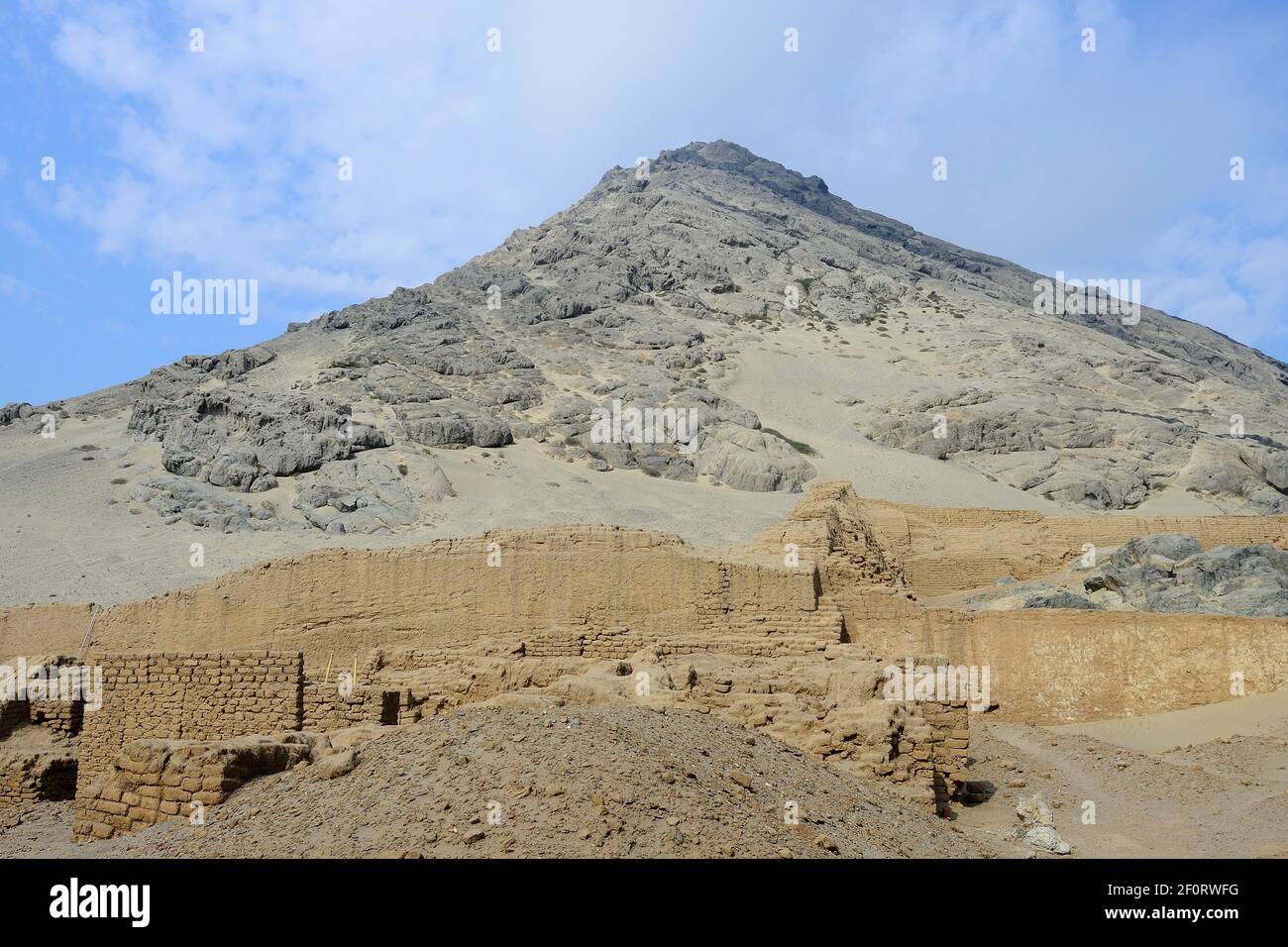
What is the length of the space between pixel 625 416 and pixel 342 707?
45.8 metres

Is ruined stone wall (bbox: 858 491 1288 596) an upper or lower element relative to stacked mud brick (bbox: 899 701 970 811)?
upper

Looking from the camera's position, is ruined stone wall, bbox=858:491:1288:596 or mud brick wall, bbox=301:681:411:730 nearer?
mud brick wall, bbox=301:681:411:730

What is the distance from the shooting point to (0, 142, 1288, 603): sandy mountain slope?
39.3 m

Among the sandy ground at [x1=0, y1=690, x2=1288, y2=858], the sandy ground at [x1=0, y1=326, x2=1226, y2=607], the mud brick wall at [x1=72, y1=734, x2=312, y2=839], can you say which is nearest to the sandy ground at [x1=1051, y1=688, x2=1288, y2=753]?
the sandy ground at [x1=0, y1=690, x2=1288, y2=858]

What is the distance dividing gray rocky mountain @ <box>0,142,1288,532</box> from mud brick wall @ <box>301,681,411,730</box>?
28.2 meters

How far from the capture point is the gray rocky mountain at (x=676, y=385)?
45.3m

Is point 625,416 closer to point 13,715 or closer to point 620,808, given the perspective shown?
point 13,715

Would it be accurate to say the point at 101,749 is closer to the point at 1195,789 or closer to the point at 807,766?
the point at 807,766

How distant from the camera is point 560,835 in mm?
5461

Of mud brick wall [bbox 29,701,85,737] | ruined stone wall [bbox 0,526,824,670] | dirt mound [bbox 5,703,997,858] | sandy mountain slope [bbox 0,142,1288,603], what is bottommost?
mud brick wall [bbox 29,701,85,737]

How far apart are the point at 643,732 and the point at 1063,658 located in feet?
33.7

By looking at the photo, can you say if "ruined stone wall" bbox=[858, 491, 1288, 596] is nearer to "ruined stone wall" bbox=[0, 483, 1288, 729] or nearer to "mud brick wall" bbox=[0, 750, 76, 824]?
"ruined stone wall" bbox=[0, 483, 1288, 729]

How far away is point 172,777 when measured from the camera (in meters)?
7.73
